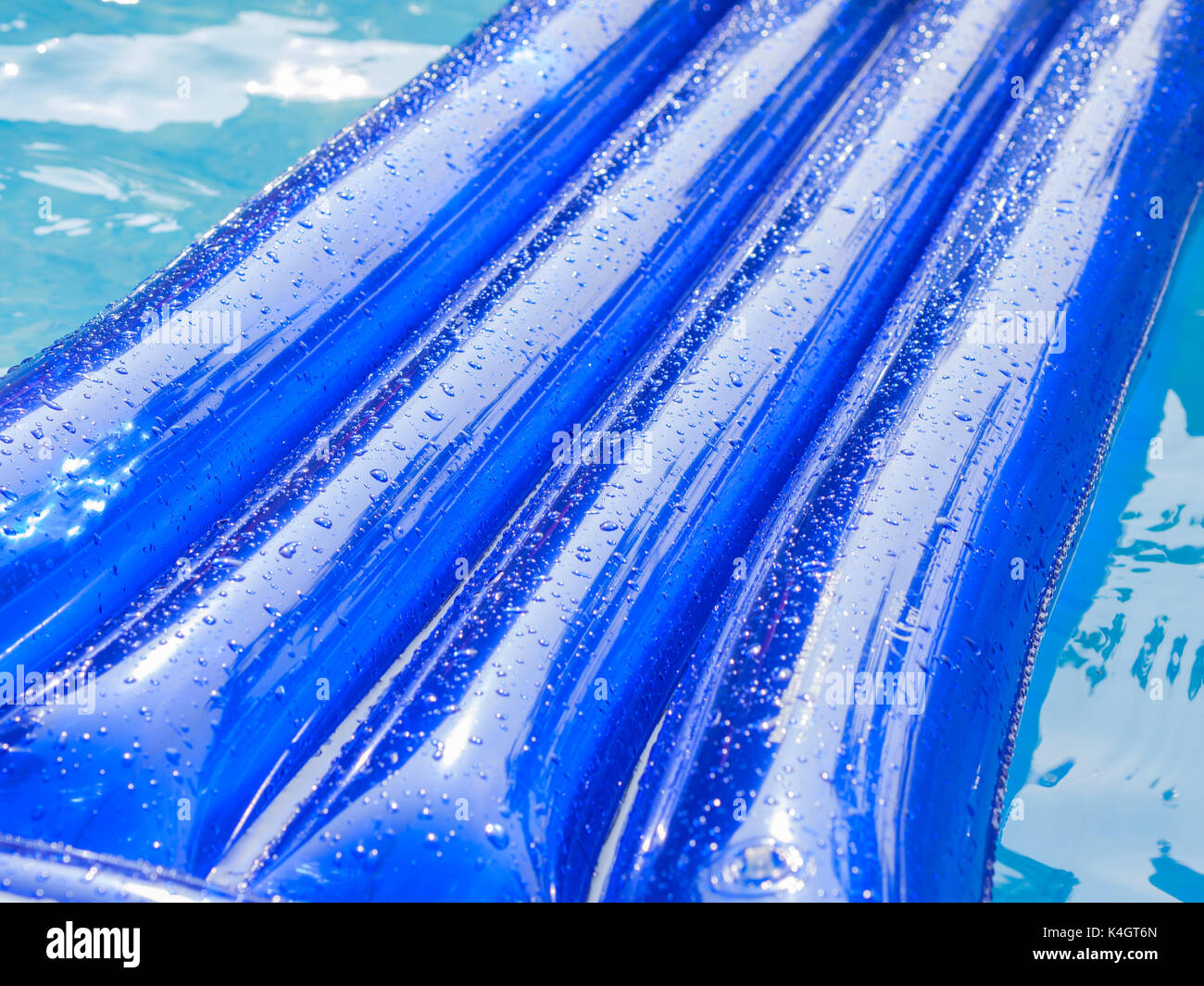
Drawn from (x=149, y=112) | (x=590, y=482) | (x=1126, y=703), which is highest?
(x=149, y=112)

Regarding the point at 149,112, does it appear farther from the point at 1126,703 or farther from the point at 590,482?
the point at 1126,703

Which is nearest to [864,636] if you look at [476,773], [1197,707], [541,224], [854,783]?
[854,783]

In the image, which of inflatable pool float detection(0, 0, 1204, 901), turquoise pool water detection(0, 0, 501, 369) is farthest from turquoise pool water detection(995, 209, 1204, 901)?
turquoise pool water detection(0, 0, 501, 369)

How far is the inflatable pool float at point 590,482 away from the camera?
102 cm

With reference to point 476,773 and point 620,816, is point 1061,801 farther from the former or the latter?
point 476,773

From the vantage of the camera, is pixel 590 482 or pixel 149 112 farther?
pixel 149 112

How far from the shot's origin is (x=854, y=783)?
3.33 feet

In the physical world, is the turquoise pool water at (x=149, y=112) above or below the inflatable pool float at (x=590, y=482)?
above

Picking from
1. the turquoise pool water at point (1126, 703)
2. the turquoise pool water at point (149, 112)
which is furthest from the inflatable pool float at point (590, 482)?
the turquoise pool water at point (149, 112)

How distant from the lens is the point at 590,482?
1295mm

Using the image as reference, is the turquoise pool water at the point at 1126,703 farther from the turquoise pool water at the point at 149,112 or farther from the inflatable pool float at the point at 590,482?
the turquoise pool water at the point at 149,112

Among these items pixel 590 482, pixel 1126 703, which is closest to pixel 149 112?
pixel 590 482

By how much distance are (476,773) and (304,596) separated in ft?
0.95

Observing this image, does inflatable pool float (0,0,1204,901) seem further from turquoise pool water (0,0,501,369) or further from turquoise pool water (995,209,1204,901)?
turquoise pool water (0,0,501,369)
